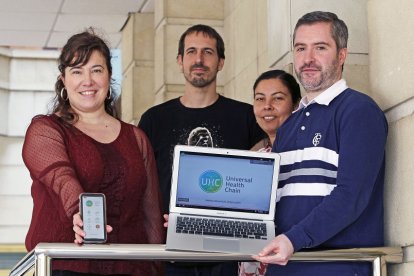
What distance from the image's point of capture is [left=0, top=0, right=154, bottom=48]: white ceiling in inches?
346

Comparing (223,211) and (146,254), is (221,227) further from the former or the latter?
(146,254)

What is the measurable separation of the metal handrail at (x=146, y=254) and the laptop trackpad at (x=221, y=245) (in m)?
0.03

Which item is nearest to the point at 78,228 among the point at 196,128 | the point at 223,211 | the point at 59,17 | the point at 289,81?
the point at 223,211

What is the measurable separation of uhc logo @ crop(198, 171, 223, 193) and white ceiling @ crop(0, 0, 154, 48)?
5.47 m

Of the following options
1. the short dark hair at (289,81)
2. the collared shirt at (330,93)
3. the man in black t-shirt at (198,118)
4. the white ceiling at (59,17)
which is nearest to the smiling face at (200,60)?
the man in black t-shirt at (198,118)

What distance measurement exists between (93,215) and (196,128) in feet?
4.20

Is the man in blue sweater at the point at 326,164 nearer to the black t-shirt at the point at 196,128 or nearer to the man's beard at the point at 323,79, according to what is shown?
the man's beard at the point at 323,79

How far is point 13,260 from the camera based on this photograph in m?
11.2

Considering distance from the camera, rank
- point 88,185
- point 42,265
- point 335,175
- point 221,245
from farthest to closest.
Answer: point 88,185
point 335,175
point 221,245
point 42,265

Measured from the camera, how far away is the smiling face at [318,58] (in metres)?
2.91

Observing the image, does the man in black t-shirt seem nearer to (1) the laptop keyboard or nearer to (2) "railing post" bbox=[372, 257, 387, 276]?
(1) the laptop keyboard

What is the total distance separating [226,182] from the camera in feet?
9.67

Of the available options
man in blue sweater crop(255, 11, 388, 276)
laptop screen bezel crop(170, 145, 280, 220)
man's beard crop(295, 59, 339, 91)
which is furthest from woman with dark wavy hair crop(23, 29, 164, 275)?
man's beard crop(295, 59, 339, 91)

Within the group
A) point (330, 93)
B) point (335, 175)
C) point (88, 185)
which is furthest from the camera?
point (88, 185)
